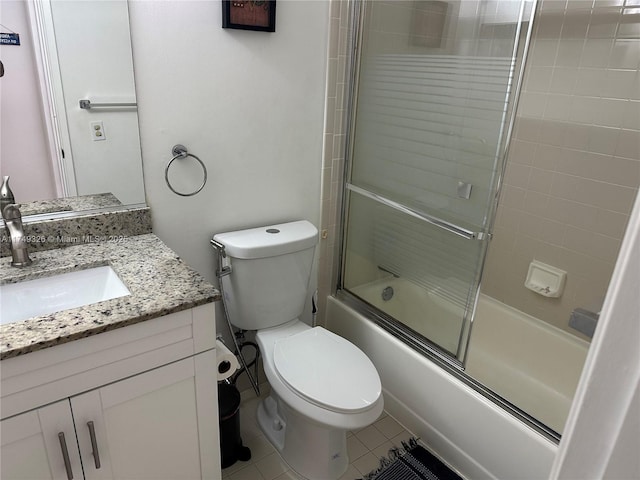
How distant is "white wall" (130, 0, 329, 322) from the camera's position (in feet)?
4.95

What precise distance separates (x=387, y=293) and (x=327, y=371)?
2.10ft

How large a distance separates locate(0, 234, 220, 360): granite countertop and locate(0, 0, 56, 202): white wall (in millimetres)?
224

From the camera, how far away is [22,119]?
1.33m

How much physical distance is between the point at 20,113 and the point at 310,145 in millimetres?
1036

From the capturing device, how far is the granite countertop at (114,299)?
1.02m

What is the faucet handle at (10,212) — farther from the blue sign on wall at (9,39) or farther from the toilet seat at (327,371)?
the toilet seat at (327,371)

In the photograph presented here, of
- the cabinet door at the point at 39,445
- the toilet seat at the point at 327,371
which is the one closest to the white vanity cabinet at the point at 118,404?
the cabinet door at the point at 39,445

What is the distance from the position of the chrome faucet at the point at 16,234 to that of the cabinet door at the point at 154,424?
1.58 feet

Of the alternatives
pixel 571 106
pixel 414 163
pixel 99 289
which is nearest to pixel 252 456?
pixel 99 289

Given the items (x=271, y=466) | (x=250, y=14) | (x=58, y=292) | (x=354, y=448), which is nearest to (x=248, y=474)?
(x=271, y=466)

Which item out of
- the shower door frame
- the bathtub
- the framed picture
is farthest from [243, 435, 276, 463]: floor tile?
the framed picture

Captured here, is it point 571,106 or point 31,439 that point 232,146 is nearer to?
point 31,439

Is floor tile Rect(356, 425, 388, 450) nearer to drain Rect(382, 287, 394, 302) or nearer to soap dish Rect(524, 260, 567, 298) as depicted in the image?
drain Rect(382, 287, 394, 302)

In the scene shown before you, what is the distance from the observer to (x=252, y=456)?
5.97 feet
